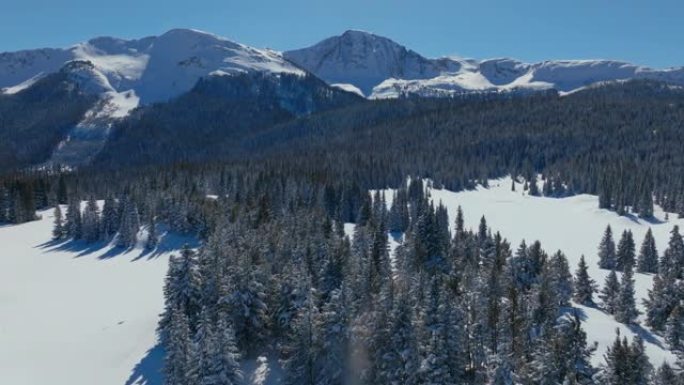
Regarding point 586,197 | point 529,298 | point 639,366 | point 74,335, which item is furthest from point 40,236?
point 586,197

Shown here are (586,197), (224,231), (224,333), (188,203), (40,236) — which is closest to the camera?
(224,333)

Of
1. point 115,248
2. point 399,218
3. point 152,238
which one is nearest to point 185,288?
point 152,238

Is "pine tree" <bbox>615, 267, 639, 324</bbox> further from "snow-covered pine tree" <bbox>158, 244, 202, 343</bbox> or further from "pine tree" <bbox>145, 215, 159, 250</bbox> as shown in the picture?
"pine tree" <bbox>145, 215, 159, 250</bbox>

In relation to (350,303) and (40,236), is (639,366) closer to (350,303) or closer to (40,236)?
(350,303)

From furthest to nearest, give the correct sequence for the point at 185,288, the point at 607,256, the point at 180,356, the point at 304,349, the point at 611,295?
the point at 607,256 → the point at 611,295 → the point at 185,288 → the point at 304,349 → the point at 180,356

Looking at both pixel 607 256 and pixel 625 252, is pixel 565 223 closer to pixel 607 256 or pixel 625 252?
pixel 607 256

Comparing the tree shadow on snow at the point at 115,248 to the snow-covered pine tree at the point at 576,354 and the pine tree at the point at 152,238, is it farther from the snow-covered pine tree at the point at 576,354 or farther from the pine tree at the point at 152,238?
the snow-covered pine tree at the point at 576,354

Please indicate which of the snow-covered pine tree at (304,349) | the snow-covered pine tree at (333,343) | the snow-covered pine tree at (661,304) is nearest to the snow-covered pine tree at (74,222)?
the snow-covered pine tree at (304,349)
